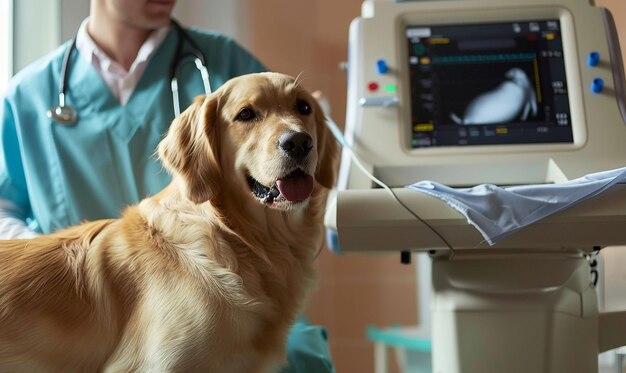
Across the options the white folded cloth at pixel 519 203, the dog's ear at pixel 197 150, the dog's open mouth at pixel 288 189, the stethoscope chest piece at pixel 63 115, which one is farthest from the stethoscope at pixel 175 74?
the white folded cloth at pixel 519 203

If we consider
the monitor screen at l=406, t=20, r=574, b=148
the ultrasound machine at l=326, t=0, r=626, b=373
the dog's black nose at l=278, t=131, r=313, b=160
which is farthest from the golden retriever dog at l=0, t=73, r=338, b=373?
the monitor screen at l=406, t=20, r=574, b=148

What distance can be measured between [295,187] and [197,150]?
19 cm

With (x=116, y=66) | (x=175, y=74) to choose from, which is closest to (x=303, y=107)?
(x=175, y=74)

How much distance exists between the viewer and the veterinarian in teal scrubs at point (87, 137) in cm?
167

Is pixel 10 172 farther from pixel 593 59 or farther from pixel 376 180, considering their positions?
pixel 593 59

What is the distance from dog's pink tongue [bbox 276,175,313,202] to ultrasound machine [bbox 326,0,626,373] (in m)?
0.05

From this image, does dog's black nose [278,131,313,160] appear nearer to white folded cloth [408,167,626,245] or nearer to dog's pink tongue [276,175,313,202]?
dog's pink tongue [276,175,313,202]

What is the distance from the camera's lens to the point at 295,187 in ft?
3.92

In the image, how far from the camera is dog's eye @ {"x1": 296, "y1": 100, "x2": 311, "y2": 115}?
1.31 metres

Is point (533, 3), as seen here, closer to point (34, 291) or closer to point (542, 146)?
point (542, 146)

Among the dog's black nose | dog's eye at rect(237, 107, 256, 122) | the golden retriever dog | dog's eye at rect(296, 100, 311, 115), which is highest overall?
dog's eye at rect(296, 100, 311, 115)

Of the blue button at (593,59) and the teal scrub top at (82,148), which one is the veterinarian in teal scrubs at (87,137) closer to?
the teal scrub top at (82,148)

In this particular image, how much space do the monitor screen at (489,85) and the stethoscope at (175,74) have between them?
50 cm

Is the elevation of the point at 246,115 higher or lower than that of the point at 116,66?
lower
